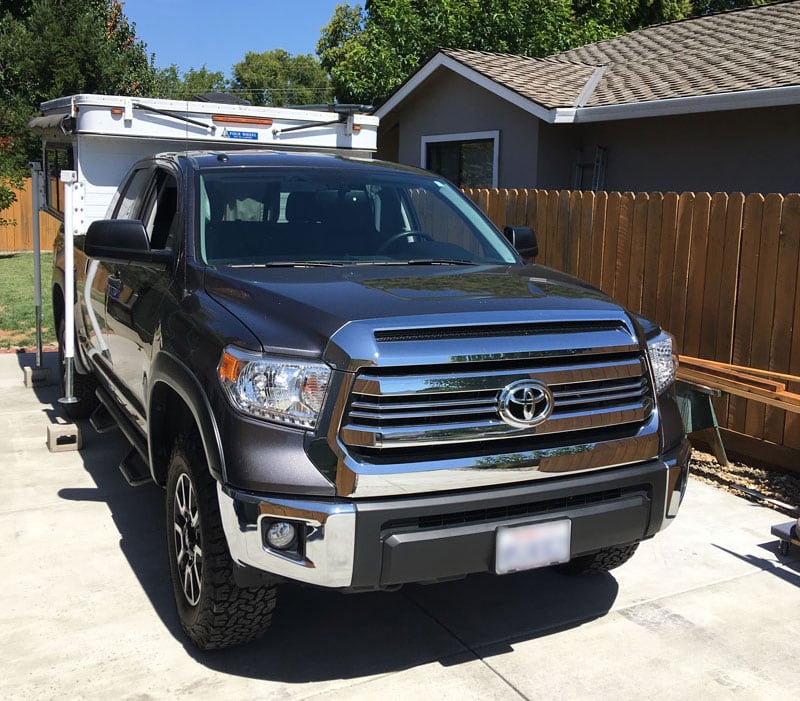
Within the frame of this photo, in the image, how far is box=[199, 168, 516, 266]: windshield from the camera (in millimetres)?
4266

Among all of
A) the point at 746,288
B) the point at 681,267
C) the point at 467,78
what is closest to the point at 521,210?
the point at 681,267

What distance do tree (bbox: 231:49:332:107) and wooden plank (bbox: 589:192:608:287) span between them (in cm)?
8106

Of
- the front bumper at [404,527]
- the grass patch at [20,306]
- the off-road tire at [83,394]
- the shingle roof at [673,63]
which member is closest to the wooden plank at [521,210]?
the shingle roof at [673,63]

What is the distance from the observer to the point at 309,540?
3018mm

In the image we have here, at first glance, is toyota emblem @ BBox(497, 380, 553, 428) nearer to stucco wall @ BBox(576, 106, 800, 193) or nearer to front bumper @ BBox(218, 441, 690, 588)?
front bumper @ BBox(218, 441, 690, 588)

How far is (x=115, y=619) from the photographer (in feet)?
13.0

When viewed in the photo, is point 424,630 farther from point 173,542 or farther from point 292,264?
point 292,264

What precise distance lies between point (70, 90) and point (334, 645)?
22548 millimetres

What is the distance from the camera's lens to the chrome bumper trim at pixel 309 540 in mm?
2986

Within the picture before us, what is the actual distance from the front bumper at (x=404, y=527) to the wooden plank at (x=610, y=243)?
418 cm

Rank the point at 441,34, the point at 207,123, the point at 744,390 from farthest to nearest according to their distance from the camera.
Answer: the point at 441,34
the point at 207,123
the point at 744,390

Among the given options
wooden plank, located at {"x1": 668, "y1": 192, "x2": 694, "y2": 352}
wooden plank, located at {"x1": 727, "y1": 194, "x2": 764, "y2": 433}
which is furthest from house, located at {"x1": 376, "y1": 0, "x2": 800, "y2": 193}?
wooden plank, located at {"x1": 727, "y1": 194, "x2": 764, "y2": 433}

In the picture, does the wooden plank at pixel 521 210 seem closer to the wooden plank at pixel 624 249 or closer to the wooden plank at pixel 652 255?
the wooden plank at pixel 624 249

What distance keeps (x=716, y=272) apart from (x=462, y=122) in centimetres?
919
